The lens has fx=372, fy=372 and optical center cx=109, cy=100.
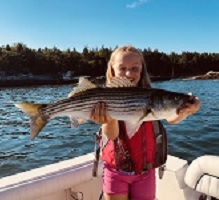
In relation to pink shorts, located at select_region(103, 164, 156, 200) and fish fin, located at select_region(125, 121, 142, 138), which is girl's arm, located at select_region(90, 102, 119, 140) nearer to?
fish fin, located at select_region(125, 121, 142, 138)

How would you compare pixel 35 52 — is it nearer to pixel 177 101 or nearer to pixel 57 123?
pixel 57 123

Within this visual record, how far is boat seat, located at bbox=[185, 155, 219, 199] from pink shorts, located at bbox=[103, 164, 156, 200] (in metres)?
1.00

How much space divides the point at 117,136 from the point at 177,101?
83cm

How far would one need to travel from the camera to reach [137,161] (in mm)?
3457

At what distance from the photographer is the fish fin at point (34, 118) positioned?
3127 mm

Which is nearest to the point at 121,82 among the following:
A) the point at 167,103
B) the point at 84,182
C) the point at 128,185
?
the point at 167,103

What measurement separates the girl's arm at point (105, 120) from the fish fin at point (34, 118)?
440 millimetres

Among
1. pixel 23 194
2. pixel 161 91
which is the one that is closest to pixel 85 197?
pixel 23 194

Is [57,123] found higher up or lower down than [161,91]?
lower down

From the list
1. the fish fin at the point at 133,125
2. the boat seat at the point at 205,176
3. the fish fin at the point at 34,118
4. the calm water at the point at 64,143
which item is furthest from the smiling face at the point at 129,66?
the calm water at the point at 64,143

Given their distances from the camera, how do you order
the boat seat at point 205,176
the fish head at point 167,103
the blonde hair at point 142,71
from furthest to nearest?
the boat seat at point 205,176, the blonde hair at point 142,71, the fish head at point 167,103

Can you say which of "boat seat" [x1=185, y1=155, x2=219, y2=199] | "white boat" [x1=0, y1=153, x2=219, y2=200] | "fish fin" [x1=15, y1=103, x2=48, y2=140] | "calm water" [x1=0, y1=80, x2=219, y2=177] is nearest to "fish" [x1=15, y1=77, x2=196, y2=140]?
"fish fin" [x1=15, y1=103, x2=48, y2=140]

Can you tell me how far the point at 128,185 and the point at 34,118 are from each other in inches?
42.1

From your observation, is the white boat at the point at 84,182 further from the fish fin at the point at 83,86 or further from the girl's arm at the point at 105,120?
the fish fin at the point at 83,86
